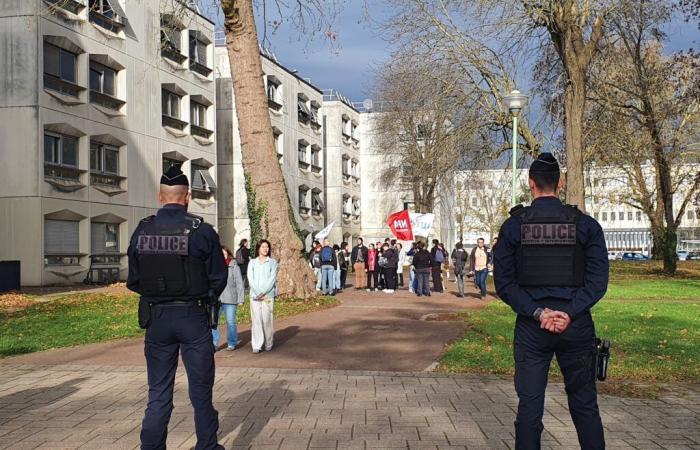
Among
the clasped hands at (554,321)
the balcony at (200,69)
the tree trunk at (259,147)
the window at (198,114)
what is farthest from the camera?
the window at (198,114)

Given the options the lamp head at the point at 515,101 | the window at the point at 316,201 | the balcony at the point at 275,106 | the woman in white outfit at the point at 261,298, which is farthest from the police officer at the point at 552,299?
the window at the point at 316,201

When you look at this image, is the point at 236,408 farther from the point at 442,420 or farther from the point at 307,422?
the point at 442,420

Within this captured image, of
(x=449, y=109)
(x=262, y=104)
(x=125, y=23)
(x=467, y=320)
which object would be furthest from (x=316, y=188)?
(x=467, y=320)

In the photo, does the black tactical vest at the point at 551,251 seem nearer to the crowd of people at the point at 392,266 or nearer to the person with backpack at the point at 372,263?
the crowd of people at the point at 392,266

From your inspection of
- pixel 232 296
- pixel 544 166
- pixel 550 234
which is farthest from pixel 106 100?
pixel 550 234

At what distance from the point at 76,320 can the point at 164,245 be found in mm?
11252

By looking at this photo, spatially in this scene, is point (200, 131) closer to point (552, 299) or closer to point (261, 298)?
point (261, 298)

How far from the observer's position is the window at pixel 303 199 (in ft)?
172

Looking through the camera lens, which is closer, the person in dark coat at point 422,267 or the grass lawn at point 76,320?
the grass lawn at point 76,320

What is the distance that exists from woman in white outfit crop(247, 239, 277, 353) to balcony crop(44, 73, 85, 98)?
18.7 m

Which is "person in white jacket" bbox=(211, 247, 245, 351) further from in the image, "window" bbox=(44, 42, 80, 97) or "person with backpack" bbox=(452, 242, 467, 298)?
"window" bbox=(44, 42, 80, 97)

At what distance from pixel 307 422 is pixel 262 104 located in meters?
12.7

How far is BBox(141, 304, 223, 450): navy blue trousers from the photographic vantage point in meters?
4.31

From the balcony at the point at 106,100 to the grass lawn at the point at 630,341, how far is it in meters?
18.3
